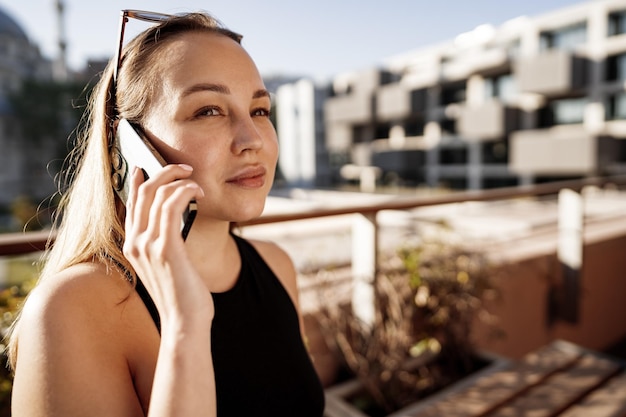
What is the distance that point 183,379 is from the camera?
80 cm

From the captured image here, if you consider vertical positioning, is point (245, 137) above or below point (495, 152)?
below

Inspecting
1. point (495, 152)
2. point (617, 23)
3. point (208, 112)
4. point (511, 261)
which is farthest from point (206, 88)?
point (495, 152)

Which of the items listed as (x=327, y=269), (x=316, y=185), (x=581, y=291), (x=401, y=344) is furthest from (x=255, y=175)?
(x=316, y=185)

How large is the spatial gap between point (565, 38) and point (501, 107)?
16.9 feet

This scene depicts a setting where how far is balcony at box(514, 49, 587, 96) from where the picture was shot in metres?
23.2

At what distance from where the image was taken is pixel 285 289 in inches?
58.6

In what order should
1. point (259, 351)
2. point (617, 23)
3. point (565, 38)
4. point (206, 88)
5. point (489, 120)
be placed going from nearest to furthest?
1. point (206, 88)
2. point (259, 351)
3. point (617, 23)
4. point (565, 38)
5. point (489, 120)

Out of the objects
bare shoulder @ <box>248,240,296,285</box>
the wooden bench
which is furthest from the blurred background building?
A: bare shoulder @ <box>248,240,296,285</box>

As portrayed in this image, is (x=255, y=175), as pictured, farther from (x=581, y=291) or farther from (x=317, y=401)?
(x=581, y=291)

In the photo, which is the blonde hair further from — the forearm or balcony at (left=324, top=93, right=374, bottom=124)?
balcony at (left=324, top=93, right=374, bottom=124)

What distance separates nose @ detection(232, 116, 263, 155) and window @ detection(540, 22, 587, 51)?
28.7 m

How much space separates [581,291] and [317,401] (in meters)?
3.43

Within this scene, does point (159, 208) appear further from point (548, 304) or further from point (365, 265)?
point (548, 304)

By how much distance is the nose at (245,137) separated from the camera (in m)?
1.08
